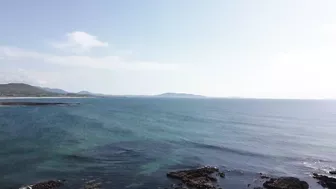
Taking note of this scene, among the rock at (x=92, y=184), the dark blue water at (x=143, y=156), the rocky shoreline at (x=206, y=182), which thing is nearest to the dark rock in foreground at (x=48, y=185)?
the rocky shoreline at (x=206, y=182)

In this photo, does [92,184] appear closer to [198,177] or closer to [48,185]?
[48,185]

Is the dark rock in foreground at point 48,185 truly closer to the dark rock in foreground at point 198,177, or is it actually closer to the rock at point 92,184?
the rock at point 92,184

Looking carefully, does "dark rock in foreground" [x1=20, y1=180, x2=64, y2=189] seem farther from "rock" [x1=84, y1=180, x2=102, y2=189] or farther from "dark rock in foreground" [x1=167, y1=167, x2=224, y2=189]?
"dark rock in foreground" [x1=167, y1=167, x2=224, y2=189]

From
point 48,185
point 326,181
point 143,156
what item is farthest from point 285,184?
point 48,185

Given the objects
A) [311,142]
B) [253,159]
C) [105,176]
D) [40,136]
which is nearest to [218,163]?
[253,159]

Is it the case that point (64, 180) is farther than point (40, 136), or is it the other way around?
point (40, 136)

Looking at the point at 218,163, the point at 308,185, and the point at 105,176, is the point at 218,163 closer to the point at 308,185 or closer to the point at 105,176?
the point at 308,185

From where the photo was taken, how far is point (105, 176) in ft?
115

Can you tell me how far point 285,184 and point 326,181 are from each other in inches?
287

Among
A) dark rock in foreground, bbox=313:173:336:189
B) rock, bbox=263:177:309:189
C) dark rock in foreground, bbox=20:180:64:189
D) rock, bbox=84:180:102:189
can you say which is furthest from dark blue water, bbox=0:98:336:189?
rock, bbox=263:177:309:189

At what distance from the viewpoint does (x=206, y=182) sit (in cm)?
3400

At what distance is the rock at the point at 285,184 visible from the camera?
33.7 meters

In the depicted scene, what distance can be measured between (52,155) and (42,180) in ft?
43.3

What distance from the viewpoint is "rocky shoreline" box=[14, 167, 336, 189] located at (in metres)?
31.6
